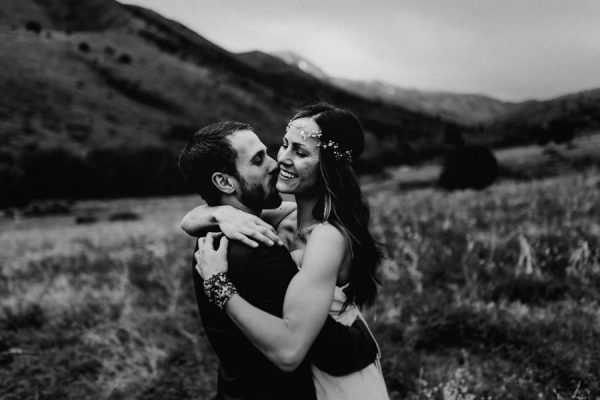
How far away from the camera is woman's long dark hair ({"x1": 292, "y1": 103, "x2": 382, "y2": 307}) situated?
7.95ft

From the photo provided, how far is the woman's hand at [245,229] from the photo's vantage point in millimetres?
2148

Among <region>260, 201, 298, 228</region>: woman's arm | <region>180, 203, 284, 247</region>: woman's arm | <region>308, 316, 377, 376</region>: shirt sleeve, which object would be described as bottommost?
<region>308, 316, 377, 376</region>: shirt sleeve

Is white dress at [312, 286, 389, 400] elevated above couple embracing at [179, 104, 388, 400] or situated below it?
below

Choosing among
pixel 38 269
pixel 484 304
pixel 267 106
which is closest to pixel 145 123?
pixel 267 106

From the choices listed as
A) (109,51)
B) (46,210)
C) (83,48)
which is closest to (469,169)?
(46,210)

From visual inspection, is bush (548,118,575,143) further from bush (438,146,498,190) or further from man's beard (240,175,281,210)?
man's beard (240,175,281,210)

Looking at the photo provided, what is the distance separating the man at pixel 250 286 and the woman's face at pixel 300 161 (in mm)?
70

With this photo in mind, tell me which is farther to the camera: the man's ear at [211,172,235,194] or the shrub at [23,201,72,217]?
the shrub at [23,201,72,217]

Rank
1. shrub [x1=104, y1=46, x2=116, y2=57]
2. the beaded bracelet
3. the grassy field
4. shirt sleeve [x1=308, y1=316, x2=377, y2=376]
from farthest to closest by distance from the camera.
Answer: shrub [x1=104, y1=46, x2=116, y2=57], the grassy field, shirt sleeve [x1=308, y1=316, x2=377, y2=376], the beaded bracelet

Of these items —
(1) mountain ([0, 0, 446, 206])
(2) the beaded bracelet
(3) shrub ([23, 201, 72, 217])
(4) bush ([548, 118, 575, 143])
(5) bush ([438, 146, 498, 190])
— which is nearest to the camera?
(2) the beaded bracelet

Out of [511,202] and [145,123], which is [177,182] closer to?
[145,123]

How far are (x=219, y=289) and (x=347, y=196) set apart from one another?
80cm

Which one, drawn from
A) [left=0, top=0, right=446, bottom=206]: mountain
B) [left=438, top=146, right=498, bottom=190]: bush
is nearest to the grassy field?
→ [left=438, top=146, right=498, bottom=190]: bush

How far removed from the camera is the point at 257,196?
2502mm
